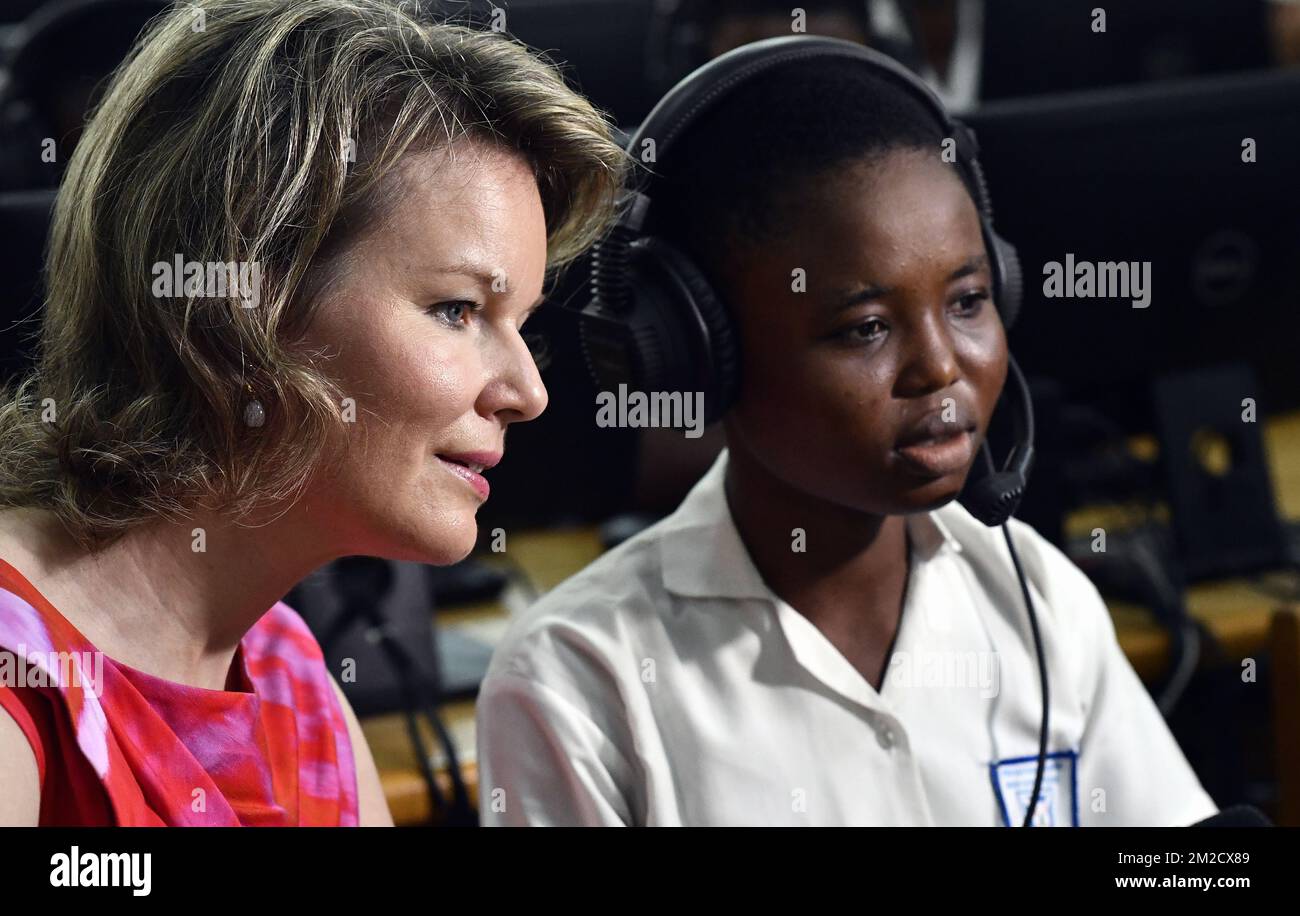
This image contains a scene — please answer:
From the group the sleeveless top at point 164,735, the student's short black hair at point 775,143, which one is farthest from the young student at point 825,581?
the sleeveless top at point 164,735

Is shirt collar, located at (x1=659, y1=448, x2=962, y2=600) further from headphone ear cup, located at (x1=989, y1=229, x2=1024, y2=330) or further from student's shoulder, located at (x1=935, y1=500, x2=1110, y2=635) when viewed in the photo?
headphone ear cup, located at (x1=989, y1=229, x2=1024, y2=330)

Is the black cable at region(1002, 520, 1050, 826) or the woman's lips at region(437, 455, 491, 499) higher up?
the woman's lips at region(437, 455, 491, 499)

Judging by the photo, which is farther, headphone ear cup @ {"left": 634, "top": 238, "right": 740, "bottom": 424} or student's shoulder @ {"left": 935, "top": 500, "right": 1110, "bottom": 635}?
student's shoulder @ {"left": 935, "top": 500, "right": 1110, "bottom": 635}

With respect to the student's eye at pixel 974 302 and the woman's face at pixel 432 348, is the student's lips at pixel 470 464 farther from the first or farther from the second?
the student's eye at pixel 974 302

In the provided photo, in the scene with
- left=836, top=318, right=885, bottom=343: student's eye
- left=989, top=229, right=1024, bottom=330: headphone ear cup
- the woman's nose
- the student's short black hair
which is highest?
the student's short black hair

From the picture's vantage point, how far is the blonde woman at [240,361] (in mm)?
797

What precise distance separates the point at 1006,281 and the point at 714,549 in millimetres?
255

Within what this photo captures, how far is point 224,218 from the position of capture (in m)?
0.80

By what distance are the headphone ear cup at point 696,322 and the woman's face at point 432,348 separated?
0.42ft

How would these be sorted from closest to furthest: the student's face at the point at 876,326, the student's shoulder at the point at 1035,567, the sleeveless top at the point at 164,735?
the sleeveless top at the point at 164,735, the student's face at the point at 876,326, the student's shoulder at the point at 1035,567

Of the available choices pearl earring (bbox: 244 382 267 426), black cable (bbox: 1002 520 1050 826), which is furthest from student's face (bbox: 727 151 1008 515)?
pearl earring (bbox: 244 382 267 426)

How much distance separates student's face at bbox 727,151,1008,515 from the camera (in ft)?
3.09

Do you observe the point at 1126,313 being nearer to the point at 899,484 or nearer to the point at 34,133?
the point at 899,484
